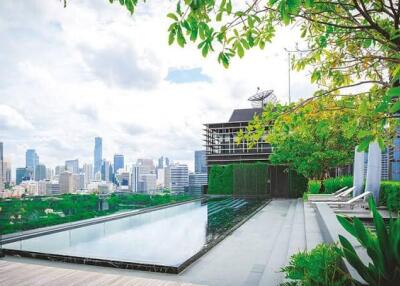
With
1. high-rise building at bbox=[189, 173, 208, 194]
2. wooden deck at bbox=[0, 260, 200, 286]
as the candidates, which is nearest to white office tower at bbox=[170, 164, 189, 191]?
high-rise building at bbox=[189, 173, 208, 194]

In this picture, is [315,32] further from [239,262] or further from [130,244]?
[130,244]

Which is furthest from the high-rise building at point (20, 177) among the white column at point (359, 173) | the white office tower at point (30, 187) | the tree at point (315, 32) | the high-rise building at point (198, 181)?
the high-rise building at point (198, 181)

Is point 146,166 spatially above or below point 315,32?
below

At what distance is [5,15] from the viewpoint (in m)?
7.78

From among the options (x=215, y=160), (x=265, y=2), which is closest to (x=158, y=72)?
(x=265, y=2)

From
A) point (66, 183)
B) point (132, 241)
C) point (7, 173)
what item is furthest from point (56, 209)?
point (132, 241)

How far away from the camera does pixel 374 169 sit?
10578mm

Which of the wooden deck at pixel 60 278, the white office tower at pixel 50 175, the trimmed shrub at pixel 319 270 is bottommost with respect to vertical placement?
the wooden deck at pixel 60 278

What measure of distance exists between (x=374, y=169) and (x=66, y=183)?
10.4 meters

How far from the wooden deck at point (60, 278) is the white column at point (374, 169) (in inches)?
332

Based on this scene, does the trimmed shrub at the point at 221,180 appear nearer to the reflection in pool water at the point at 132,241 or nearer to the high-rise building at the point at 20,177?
the reflection in pool water at the point at 132,241

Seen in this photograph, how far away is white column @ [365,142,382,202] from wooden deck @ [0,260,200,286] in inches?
332

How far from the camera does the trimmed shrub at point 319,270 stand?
3.13 m

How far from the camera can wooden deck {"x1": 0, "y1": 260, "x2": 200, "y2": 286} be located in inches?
178
